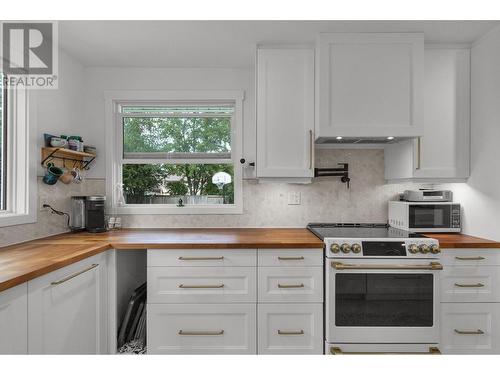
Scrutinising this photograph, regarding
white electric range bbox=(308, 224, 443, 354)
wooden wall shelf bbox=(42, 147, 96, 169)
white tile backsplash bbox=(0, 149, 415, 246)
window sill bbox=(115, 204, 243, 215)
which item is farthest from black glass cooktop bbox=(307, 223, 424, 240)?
wooden wall shelf bbox=(42, 147, 96, 169)

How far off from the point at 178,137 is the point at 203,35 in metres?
0.97

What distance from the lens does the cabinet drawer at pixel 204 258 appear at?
2.04 m

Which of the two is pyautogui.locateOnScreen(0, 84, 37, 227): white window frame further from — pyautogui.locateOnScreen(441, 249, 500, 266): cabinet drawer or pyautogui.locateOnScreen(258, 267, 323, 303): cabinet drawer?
pyautogui.locateOnScreen(441, 249, 500, 266): cabinet drawer

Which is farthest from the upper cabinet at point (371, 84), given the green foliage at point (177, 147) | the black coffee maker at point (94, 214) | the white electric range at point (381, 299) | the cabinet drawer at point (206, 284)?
the black coffee maker at point (94, 214)

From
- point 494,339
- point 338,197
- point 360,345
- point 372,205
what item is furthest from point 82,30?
point 494,339

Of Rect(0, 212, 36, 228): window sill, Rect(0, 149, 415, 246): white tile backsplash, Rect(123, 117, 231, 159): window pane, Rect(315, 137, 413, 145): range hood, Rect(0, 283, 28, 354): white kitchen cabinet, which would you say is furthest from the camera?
Rect(123, 117, 231, 159): window pane

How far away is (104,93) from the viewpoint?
2.77m

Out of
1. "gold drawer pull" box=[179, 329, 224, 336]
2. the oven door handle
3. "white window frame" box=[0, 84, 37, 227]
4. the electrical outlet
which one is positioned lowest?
"gold drawer pull" box=[179, 329, 224, 336]

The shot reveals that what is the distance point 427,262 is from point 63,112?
287 centimetres

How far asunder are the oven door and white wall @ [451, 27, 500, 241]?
1.92ft

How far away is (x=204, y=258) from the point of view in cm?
204

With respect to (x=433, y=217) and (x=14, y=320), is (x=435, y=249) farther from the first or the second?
(x=14, y=320)

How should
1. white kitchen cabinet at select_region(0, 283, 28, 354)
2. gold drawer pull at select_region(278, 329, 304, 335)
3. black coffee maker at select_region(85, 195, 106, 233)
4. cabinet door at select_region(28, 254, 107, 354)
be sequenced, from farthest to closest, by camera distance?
black coffee maker at select_region(85, 195, 106, 233)
gold drawer pull at select_region(278, 329, 304, 335)
cabinet door at select_region(28, 254, 107, 354)
white kitchen cabinet at select_region(0, 283, 28, 354)

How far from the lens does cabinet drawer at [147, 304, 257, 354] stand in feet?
6.68
